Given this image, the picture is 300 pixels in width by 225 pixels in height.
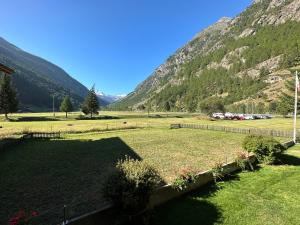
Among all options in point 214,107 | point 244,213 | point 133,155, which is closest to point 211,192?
point 244,213

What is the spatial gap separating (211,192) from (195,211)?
325cm

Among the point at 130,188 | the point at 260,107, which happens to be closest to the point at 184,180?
the point at 130,188

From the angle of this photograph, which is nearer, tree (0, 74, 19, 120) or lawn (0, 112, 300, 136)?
lawn (0, 112, 300, 136)

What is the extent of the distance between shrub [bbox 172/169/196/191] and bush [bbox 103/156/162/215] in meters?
3.84

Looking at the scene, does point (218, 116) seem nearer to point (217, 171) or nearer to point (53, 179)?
point (217, 171)

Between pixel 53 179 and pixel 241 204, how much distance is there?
1252cm

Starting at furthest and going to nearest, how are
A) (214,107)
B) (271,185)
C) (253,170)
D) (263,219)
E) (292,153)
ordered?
(214,107)
(292,153)
(253,170)
(271,185)
(263,219)

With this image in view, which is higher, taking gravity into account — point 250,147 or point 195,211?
point 250,147

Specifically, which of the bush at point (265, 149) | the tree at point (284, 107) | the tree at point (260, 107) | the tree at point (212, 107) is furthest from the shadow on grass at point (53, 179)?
the tree at point (260, 107)

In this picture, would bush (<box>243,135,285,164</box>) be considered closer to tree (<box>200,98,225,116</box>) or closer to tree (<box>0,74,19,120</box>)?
tree (<box>0,74,19,120</box>)

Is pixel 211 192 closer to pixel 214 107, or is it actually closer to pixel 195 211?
pixel 195 211

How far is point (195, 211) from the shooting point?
13.9 metres

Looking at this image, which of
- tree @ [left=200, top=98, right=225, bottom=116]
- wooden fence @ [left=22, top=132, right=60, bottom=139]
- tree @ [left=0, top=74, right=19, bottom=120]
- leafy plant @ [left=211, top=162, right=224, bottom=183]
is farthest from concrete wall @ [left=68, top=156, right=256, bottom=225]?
tree @ [left=200, top=98, right=225, bottom=116]

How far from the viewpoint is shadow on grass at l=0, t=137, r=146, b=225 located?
13.8 metres
